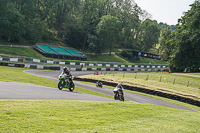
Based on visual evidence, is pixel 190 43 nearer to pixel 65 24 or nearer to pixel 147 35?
pixel 65 24

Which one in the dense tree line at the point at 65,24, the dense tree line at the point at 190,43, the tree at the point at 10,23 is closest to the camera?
the dense tree line at the point at 190,43

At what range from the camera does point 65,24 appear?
92438mm

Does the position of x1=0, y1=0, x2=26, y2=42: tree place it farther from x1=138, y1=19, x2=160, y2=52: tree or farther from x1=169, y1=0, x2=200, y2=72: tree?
x1=138, y1=19, x2=160, y2=52: tree

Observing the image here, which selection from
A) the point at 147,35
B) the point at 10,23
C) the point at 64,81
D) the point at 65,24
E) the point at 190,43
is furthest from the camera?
the point at 147,35

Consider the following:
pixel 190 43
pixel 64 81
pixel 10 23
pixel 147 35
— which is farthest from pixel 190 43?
pixel 147 35

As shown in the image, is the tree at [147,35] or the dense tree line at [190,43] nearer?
the dense tree line at [190,43]

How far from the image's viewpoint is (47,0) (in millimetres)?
86188

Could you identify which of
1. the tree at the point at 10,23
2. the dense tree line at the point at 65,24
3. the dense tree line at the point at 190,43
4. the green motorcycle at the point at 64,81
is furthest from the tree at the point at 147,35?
the green motorcycle at the point at 64,81

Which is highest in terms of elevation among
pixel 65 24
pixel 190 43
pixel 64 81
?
pixel 65 24

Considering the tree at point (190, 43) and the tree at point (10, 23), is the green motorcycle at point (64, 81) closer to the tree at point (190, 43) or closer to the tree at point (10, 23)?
the tree at point (190, 43)

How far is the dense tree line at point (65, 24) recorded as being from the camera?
6556 cm

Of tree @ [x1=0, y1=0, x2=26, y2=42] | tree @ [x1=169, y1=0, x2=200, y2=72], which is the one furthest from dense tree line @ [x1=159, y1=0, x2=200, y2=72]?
tree @ [x1=0, y1=0, x2=26, y2=42]

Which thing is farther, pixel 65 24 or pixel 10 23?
pixel 65 24

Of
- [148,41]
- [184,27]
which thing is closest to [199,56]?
[184,27]
